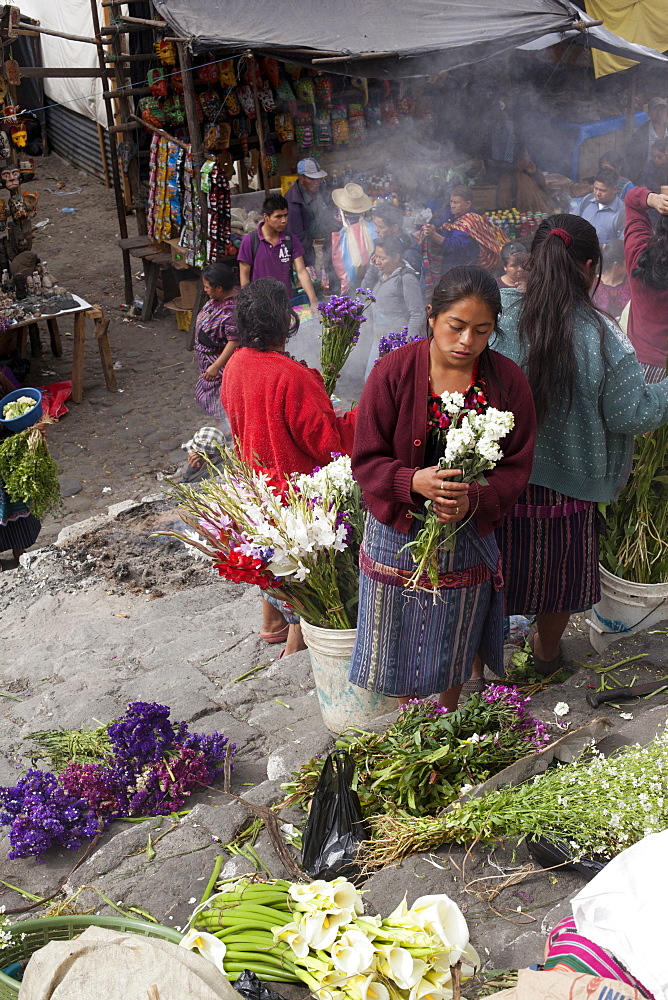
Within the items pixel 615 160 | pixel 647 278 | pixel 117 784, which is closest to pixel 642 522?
pixel 117 784

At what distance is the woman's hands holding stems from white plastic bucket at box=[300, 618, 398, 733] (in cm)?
76

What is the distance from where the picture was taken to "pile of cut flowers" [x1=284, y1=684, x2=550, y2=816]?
2498 millimetres

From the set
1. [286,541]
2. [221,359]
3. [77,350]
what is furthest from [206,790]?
[77,350]

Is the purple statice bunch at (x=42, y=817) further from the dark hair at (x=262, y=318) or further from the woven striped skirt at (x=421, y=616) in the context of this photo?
the dark hair at (x=262, y=318)

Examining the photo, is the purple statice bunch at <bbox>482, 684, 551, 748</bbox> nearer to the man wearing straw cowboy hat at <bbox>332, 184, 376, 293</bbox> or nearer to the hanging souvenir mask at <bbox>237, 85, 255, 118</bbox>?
the man wearing straw cowboy hat at <bbox>332, 184, 376, 293</bbox>

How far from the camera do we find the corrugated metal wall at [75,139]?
1482cm

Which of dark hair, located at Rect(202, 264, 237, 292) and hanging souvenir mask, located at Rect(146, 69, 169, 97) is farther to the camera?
hanging souvenir mask, located at Rect(146, 69, 169, 97)

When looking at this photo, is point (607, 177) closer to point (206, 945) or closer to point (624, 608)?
point (624, 608)

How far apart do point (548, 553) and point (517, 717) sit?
25.3 inches

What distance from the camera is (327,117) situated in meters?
9.52

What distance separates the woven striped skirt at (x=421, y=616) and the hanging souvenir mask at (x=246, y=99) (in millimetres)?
7789

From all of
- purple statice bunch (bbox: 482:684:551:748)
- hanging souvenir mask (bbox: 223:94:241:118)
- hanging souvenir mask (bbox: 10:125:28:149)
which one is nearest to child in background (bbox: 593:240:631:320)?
hanging souvenir mask (bbox: 223:94:241:118)

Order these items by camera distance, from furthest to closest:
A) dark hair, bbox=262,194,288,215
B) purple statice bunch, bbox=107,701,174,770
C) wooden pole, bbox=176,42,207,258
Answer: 1. wooden pole, bbox=176,42,207,258
2. dark hair, bbox=262,194,288,215
3. purple statice bunch, bbox=107,701,174,770

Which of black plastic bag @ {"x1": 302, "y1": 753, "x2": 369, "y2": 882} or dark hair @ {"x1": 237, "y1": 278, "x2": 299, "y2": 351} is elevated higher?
dark hair @ {"x1": 237, "y1": 278, "x2": 299, "y2": 351}
